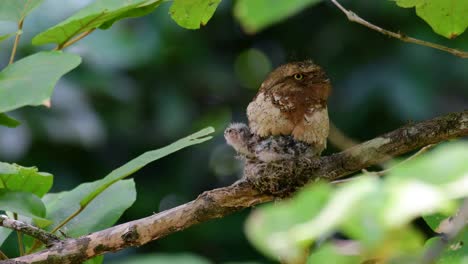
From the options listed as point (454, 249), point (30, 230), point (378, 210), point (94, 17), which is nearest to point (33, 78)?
point (94, 17)

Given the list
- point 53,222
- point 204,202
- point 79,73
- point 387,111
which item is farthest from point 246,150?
point 387,111

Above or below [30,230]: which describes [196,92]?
below

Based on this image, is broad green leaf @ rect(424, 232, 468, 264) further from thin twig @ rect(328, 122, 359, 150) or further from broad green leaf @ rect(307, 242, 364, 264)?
thin twig @ rect(328, 122, 359, 150)

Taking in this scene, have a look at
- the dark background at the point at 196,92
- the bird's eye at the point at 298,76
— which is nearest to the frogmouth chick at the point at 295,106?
the bird's eye at the point at 298,76

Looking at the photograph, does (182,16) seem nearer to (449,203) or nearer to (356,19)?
(356,19)

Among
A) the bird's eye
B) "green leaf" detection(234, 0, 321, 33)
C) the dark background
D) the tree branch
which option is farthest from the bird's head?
the dark background

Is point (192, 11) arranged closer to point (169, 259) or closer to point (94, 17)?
point (94, 17)
